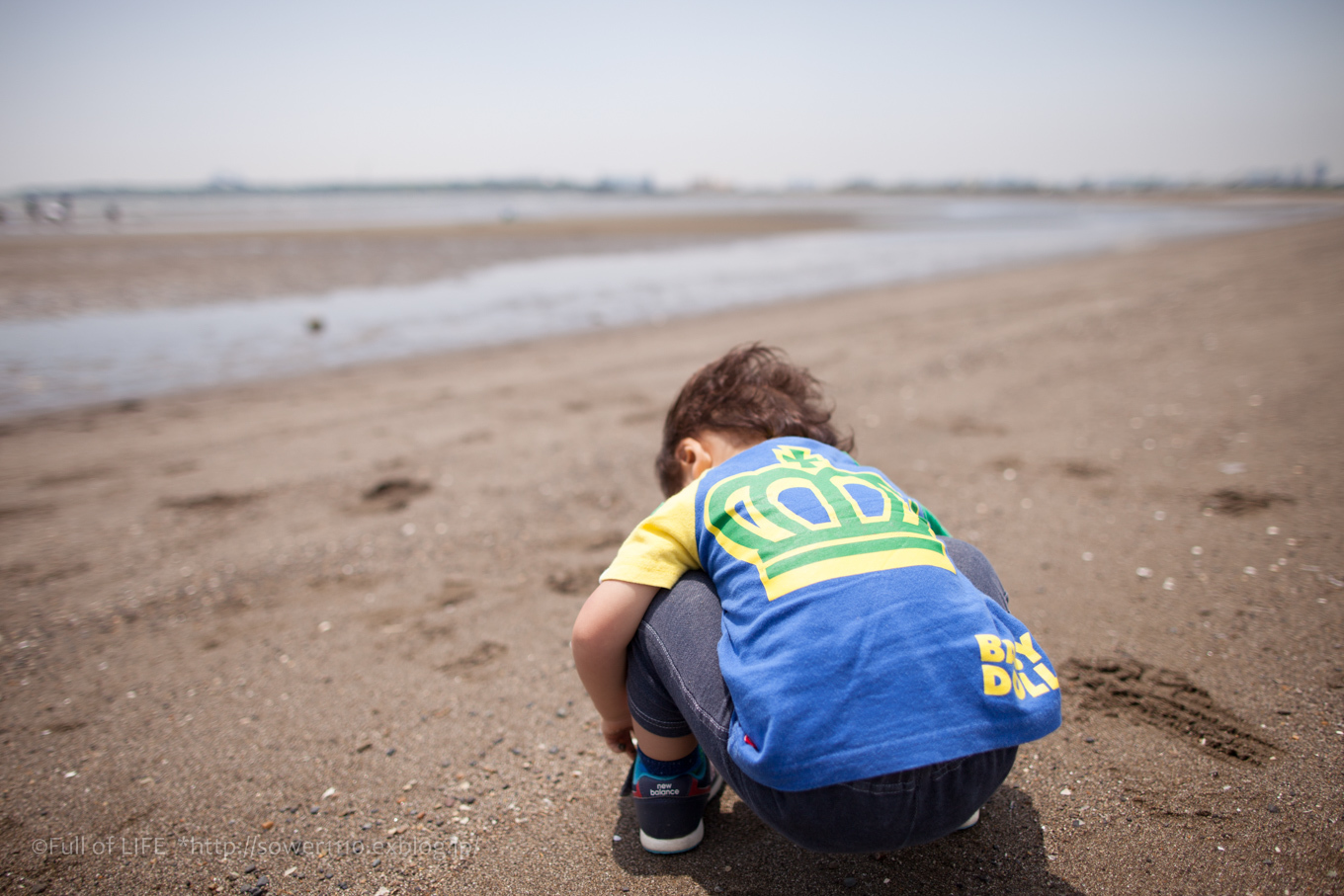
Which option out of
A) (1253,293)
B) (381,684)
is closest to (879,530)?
(381,684)

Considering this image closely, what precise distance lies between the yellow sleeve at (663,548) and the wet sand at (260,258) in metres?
13.1

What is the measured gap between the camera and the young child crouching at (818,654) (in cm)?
115

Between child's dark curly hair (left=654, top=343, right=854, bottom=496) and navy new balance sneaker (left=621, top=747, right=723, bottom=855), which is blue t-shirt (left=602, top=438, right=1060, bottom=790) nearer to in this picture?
child's dark curly hair (left=654, top=343, right=854, bottom=496)

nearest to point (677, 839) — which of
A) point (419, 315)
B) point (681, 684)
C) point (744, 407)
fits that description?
point (681, 684)

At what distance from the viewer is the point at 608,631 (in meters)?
1.51

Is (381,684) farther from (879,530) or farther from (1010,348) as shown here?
(1010,348)

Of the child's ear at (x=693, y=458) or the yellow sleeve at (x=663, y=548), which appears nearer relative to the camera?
the yellow sleeve at (x=663, y=548)

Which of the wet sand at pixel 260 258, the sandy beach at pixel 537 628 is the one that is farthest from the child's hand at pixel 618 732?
the wet sand at pixel 260 258

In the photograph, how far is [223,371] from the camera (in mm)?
7469

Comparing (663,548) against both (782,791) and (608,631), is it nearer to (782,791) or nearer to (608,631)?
(608,631)

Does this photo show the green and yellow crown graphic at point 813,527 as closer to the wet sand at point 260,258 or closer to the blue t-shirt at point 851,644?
the blue t-shirt at point 851,644

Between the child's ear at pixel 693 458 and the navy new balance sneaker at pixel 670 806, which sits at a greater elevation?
the child's ear at pixel 693 458

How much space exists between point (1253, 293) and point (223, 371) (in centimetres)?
1209

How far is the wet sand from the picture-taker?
39.7 ft
